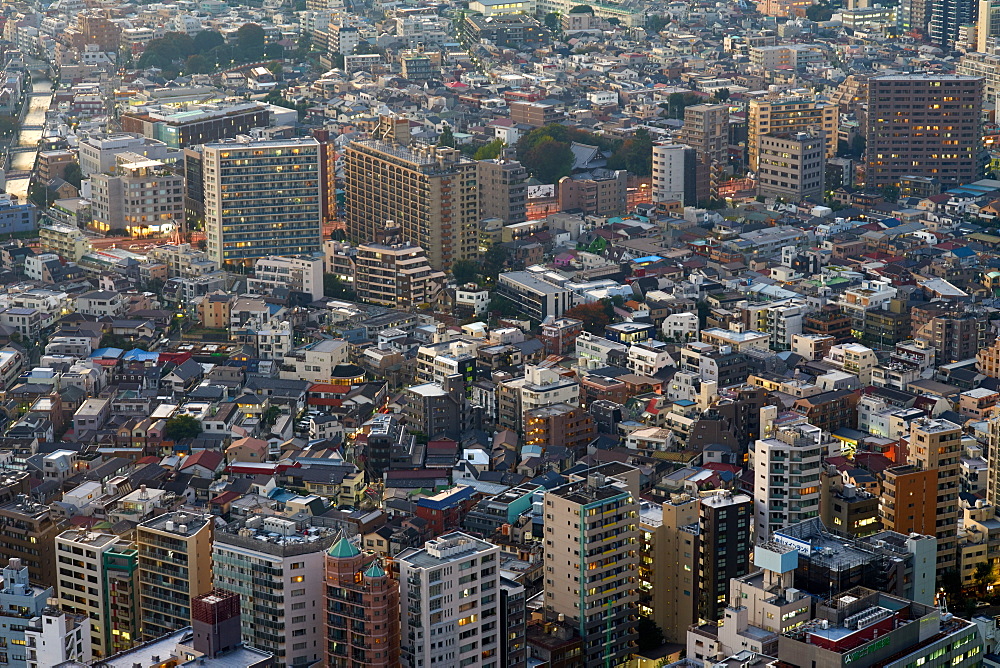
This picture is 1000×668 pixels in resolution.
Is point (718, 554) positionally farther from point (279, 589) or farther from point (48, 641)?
point (48, 641)

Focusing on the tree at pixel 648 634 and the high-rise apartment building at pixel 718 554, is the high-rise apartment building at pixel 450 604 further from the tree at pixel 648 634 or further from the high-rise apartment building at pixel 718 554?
the high-rise apartment building at pixel 718 554

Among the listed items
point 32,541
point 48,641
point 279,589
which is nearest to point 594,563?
point 279,589

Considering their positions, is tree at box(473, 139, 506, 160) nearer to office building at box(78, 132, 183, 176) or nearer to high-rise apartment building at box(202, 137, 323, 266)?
high-rise apartment building at box(202, 137, 323, 266)

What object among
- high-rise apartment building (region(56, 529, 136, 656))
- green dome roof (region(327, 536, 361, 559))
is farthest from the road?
green dome roof (region(327, 536, 361, 559))

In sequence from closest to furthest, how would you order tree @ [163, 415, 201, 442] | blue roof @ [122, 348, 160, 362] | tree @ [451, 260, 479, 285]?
tree @ [163, 415, 201, 442] → blue roof @ [122, 348, 160, 362] → tree @ [451, 260, 479, 285]

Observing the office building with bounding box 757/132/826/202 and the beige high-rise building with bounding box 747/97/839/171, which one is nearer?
the office building with bounding box 757/132/826/202

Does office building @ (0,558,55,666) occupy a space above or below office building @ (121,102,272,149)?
below

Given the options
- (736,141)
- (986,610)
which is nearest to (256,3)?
(736,141)
